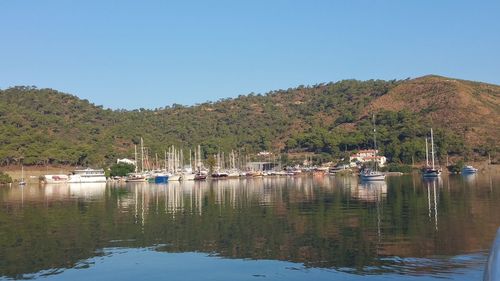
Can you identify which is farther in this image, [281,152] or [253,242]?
[281,152]

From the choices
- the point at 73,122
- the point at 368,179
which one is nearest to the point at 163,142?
the point at 73,122

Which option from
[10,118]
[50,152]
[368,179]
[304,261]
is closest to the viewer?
[304,261]

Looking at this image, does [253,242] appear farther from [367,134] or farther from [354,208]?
[367,134]

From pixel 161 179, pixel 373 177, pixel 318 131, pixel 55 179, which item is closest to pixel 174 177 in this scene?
pixel 161 179

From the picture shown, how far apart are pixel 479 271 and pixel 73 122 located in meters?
175

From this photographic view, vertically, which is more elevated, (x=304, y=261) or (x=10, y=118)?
(x=10, y=118)

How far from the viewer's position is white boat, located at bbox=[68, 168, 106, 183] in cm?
12106

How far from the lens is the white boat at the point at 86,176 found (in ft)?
397

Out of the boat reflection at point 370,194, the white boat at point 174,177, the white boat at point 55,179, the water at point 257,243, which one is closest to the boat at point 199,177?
the white boat at point 174,177

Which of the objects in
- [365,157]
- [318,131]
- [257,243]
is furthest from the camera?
[318,131]

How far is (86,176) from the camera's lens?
400 ft

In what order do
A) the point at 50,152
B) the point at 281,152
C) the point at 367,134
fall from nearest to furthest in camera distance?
the point at 50,152, the point at 367,134, the point at 281,152

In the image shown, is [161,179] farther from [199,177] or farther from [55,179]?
[55,179]

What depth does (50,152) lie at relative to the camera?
134500mm
